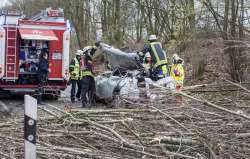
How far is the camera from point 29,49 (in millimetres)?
16312

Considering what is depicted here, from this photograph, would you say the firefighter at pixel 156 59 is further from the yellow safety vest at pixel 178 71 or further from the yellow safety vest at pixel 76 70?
the yellow safety vest at pixel 76 70

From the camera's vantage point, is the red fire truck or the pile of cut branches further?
the red fire truck

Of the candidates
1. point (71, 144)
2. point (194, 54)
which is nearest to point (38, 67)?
point (194, 54)

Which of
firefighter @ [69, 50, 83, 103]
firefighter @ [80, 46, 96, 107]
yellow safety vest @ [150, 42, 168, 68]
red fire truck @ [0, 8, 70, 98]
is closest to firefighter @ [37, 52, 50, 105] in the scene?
red fire truck @ [0, 8, 70, 98]

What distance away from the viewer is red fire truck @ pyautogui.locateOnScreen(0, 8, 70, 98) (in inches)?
615

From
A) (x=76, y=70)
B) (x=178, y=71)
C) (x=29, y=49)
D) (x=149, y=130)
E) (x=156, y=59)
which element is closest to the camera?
(x=149, y=130)

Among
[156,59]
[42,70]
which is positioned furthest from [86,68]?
[156,59]

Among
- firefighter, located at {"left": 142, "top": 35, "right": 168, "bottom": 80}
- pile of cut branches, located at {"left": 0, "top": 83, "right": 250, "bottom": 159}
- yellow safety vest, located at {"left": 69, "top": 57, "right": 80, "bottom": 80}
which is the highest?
firefighter, located at {"left": 142, "top": 35, "right": 168, "bottom": 80}

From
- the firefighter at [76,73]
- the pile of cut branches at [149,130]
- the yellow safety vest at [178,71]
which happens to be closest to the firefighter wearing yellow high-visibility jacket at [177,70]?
the yellow safety vest at [178,71]

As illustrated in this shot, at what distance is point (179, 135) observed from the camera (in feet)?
19.0

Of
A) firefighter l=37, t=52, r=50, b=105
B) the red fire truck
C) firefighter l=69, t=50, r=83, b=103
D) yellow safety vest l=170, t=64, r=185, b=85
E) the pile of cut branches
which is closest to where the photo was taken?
the pile of cut branches

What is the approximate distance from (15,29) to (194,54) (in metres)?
7.05

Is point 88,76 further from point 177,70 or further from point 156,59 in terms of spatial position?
point 177,70

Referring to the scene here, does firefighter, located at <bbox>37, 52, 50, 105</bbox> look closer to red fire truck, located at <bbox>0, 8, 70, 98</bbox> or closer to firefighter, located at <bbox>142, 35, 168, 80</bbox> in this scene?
red fire truck, located at <bbox>0, 8, 70, 98</bbox>
